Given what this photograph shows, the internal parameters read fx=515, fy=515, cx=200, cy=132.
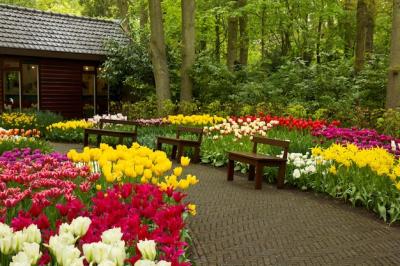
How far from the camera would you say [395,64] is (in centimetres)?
1305

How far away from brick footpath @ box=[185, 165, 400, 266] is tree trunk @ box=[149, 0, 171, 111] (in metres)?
10.7

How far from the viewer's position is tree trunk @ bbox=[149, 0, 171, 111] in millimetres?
18422

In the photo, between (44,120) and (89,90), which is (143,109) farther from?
(89,90)

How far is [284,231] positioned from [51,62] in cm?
1764

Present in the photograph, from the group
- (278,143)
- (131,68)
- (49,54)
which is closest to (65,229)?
(278,143)

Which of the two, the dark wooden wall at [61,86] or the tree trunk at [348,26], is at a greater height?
the tree trunk at [348,26]

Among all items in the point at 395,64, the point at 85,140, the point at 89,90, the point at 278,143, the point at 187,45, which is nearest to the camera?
the point at 278,143

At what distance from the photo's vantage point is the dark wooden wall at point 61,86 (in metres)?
21.3

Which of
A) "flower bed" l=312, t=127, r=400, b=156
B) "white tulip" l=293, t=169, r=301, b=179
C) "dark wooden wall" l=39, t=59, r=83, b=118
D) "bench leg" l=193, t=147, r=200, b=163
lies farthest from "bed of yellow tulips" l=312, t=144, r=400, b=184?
"dark wooden wall" l=39, t=59, r=83, b=118

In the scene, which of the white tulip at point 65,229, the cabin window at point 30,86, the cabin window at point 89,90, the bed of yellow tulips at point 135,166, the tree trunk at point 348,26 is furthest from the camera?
the tree trunk at point 348,26

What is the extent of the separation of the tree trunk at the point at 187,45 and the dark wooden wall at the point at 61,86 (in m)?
5.84

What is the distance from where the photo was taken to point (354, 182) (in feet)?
24.2

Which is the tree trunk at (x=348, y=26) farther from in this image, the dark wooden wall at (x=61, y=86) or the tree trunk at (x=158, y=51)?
the dark wooden wall at (x=61, y=86)

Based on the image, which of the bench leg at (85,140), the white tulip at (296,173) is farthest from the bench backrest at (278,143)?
the bench leg at (85,140)
